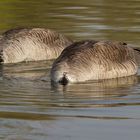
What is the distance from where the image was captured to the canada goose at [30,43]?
19.3 meters

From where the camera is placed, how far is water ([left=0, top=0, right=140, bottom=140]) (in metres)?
11.8

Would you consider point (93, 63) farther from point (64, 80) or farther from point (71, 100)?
point (71, 100)

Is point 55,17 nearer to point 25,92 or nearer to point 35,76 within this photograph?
point 35,76

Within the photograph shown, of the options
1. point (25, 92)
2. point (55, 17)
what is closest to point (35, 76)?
point (25, 92)

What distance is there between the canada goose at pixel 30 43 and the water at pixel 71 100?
562 millimetres

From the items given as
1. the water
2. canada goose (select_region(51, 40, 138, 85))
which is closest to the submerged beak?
canada goose (select_region(51, 40, 138, 85))

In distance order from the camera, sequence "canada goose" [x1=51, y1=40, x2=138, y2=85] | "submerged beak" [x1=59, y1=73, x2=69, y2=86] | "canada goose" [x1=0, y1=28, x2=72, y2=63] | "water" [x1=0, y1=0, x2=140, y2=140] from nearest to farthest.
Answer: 1. "water" [x1=0, y1=0, x2=140, y2=140]
2. "submerged beak" [x1=59, y1=73, x2=69, y2=86]
3. "canada goose" [x1=51, y1=40, x2=138, y2=85]
4. "canada goose" [x1=0, y1=28, x2=72, y2=63]

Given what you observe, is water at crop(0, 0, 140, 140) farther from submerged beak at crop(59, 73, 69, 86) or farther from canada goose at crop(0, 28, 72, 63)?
canada goose at crop(0, 28, 72, 63)

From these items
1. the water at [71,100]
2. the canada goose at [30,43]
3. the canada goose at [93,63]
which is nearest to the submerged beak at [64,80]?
the canada goose at [93,63]

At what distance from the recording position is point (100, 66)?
16.0m

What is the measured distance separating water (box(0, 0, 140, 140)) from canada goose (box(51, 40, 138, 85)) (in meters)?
0.18

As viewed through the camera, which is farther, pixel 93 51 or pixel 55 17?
pixel 55 17

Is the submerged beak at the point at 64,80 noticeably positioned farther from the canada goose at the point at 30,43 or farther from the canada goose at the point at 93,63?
the canada goose at the point at 30,43

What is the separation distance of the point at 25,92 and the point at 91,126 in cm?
286
